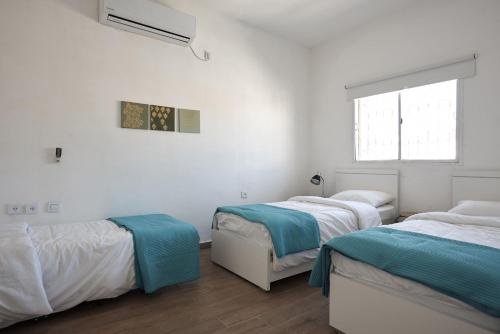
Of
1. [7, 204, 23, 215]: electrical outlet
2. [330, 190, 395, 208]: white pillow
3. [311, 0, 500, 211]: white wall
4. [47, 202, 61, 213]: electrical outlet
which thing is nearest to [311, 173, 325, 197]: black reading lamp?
[311, 0, 500, 211]: white wall

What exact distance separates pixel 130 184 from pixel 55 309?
1383mm

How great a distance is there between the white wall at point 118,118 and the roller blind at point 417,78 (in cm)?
107

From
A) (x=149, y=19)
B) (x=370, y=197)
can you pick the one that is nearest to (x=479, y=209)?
(x=370, y=197)

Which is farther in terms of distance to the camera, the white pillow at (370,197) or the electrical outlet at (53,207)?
the white pillow at (370,197)

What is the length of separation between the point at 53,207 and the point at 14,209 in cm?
28

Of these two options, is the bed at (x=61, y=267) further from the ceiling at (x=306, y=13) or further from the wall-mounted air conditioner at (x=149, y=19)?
the ceiling at (x=306, y=13)

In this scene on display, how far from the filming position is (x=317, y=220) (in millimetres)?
2781

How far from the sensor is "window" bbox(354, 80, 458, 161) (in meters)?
3.37

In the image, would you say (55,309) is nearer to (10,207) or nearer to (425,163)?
(10,207)

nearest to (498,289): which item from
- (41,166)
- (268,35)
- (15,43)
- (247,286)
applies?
(247,286)

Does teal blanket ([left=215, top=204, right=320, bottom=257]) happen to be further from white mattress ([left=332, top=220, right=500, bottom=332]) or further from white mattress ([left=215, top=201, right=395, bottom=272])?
white mattress ([left=332, top=220, right=500, bottom=332])

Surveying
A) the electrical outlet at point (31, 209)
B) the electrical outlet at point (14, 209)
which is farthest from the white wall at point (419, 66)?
the electrical outlet at point (14, 209)

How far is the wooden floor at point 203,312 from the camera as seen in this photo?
195 centimetres

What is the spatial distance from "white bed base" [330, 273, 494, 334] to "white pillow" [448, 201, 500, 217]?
167 centimetres
